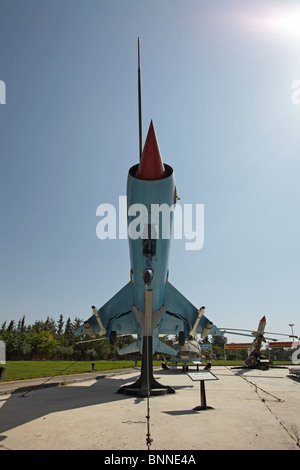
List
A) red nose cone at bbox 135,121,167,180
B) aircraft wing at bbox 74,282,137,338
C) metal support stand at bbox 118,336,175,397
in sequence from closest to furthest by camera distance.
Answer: red nose cone at bbox 135,121,167,180
metal support stand at bbox 118,336,175,397
aircraft wing at bbox 74,282,137,338

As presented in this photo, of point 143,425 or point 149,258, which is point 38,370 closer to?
point 149,258

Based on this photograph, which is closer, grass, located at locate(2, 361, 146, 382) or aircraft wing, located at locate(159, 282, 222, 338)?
aircraft wing, located at locate(159, 282, 222, 338)

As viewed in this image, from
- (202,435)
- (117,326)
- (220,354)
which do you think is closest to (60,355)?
(220,354)

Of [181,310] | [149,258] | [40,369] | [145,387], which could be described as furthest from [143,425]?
[40,369]

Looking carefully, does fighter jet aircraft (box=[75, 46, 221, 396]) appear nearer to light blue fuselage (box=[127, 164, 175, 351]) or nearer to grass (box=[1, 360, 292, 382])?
light blue fuselage (box=[127, 164, 175, 351])

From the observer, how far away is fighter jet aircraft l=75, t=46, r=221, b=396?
720 centimetres

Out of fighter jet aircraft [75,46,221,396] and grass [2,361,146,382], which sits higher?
fighter jet aircraft [75,46,221,396]

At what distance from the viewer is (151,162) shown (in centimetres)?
679

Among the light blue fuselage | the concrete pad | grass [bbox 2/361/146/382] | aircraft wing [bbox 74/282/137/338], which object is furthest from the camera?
grass [bbox 2/361/146/382]

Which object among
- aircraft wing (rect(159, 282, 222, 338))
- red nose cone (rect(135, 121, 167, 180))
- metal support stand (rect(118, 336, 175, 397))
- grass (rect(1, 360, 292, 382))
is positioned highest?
red nose cone (rect(135, 121, 167, 180))

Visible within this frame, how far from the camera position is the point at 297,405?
824 cm

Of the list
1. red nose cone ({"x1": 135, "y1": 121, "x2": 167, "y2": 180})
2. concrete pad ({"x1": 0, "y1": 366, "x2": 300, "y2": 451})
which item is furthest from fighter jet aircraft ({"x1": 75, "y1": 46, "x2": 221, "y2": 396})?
concrete pad ({"x1": 0, "y1": 366, "x2": 300, "y2": 451})
